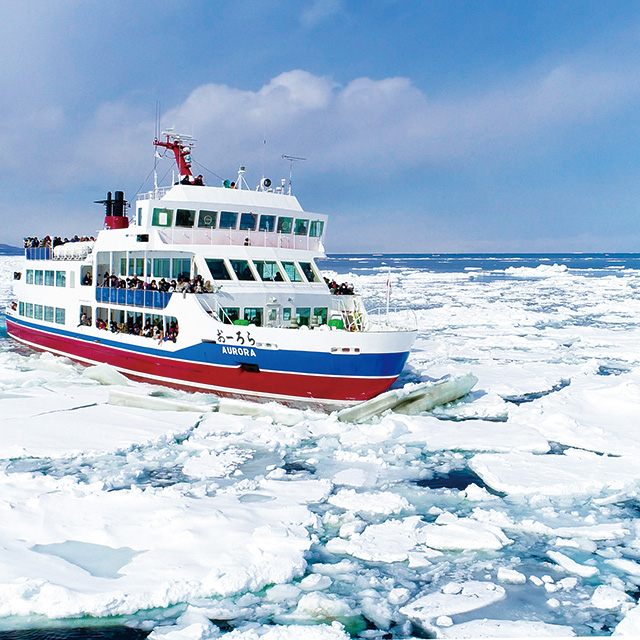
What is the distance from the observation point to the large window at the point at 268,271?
20.5m

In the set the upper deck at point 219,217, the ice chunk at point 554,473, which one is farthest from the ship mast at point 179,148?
the ice chunk at point 554,473

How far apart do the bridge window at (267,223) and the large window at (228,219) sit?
94 centimetres

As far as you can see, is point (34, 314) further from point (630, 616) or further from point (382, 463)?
point (630, 616)

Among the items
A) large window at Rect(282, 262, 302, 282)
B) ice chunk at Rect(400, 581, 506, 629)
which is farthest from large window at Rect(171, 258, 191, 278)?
ice chunk at Rect(400, 581, 506, 629)

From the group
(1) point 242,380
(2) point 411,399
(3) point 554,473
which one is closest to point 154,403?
(1) point 242,380

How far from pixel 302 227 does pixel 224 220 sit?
3.12 meters

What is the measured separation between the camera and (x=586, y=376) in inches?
879

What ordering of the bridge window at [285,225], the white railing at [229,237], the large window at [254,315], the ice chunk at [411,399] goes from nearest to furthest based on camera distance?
the ice chunk at [411,399] → the large window at [254,315] → the white railing at [229,237] → the bridge window at [285,225]

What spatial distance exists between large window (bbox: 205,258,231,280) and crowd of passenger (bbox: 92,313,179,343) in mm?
1991

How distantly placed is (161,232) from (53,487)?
426 inches

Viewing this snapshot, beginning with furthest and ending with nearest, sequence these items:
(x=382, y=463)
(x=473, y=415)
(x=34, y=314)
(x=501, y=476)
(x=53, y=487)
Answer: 1. (x=34, y=314)
2. (x=473, y=415)
3. (x=382, y=463)
4. (x=501, y=476)
5. (x=53, y=487)

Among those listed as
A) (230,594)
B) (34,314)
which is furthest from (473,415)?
(34,314)

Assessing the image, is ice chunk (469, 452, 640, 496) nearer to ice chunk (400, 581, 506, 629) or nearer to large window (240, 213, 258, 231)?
ice chunk (400, 581, 506, 629)

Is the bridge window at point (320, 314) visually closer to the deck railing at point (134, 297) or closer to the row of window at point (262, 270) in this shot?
the row of window at point (262, 270)
